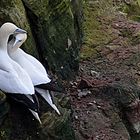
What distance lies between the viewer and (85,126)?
18.2 ft

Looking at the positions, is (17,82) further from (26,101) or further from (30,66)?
(30,66)

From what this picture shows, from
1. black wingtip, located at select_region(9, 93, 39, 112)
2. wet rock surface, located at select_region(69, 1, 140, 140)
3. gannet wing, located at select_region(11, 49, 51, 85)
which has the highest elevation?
gannet wing, located at select_region(11, 49, 51, 85)

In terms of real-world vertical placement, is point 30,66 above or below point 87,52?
above

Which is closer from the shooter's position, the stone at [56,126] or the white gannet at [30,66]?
the white gannet at [30,66]

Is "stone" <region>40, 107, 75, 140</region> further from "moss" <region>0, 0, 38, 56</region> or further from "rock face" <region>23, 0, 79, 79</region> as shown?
"rock face" <region>23, 0, 79, 79</region>

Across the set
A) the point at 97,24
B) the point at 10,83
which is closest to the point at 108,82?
the point at 97,24

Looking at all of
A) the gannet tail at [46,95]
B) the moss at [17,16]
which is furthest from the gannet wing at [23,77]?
the moss at [17,16]

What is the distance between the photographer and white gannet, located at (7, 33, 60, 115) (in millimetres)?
4367

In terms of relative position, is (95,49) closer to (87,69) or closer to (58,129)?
(87,69)

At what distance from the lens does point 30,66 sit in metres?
4.43

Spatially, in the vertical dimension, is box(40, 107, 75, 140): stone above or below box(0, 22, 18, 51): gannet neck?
below

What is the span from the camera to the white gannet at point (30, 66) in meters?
4.37

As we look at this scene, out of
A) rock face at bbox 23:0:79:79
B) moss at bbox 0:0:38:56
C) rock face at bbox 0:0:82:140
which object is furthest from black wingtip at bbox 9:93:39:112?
rock face at bbox 23:0:79:79

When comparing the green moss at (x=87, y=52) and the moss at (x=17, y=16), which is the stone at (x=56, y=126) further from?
the green moss at (x=87, y=52)
